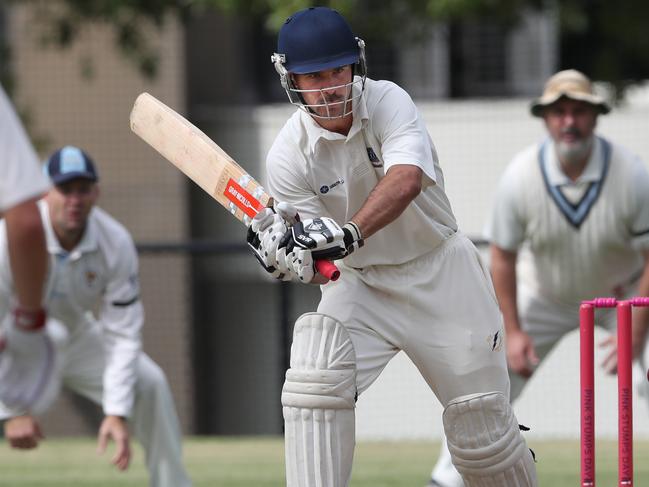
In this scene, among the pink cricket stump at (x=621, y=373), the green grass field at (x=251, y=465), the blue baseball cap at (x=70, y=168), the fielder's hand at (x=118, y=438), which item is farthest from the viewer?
the green grass field at (x=251, y=465)

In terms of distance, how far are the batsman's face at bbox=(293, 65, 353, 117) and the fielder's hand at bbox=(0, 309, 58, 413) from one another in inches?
48.8

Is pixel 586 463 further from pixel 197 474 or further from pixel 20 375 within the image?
pixel 197 474

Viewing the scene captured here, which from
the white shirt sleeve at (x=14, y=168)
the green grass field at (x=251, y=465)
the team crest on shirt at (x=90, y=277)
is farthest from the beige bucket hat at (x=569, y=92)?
the white shirt sleeve at (x=14, y=168)

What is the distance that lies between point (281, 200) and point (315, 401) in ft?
2.23

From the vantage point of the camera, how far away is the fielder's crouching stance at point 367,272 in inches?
181

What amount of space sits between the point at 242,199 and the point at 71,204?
2.41m

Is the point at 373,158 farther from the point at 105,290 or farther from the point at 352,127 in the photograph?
the point at 105,290

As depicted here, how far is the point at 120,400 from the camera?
6.53m

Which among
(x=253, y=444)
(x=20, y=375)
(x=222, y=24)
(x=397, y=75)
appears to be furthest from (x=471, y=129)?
(x=20, y=375)

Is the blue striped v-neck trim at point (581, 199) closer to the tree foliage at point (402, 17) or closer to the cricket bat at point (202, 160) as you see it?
the cricket bat at point (202, 160)

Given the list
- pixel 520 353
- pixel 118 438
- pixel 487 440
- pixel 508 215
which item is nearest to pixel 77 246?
pixel 118 438

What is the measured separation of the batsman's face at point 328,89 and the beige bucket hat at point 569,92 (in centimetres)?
229

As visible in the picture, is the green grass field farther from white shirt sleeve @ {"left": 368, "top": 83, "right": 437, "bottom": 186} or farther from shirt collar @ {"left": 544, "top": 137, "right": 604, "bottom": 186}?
white shirt sleeve @ {"left": 368, "top": 83, "right": 437, "bottom": 186}

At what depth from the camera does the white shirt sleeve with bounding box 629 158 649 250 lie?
21.5 feet
